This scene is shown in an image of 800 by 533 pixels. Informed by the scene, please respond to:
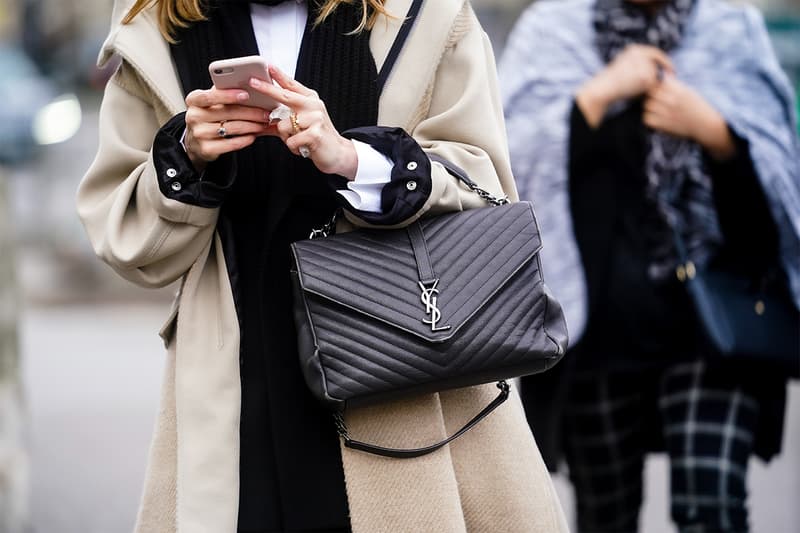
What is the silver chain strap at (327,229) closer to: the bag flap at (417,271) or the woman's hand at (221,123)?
the bag flap at (417,271)

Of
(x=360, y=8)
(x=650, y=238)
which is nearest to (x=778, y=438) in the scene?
(x=650, y=238)

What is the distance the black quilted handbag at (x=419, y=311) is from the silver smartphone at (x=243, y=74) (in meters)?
0.28

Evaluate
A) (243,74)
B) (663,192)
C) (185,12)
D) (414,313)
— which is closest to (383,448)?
(414,313)

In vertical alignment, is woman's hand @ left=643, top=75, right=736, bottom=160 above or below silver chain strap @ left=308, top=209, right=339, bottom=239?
below

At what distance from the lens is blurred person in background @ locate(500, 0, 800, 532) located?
3801 millimetres

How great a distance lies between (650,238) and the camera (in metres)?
3.87

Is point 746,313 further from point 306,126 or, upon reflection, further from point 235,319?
point 306,126

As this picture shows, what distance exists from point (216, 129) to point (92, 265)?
10.4 metres

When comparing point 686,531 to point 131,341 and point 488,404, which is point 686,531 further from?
point 131,341

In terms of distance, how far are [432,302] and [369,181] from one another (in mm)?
230

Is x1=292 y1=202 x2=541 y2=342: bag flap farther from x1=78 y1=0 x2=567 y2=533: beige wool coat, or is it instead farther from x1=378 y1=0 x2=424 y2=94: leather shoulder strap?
x1=378 y1=0 x2=424 y2=94: leather shoulder strap

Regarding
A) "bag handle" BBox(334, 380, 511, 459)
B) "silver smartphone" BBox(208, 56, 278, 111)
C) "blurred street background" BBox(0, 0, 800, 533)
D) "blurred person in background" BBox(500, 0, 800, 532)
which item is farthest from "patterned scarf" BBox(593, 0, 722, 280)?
"blurred street background" BBox(0, 0, 800, 533)

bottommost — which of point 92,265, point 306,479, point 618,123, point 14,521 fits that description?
point 92,265

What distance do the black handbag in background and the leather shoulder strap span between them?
149 cm
